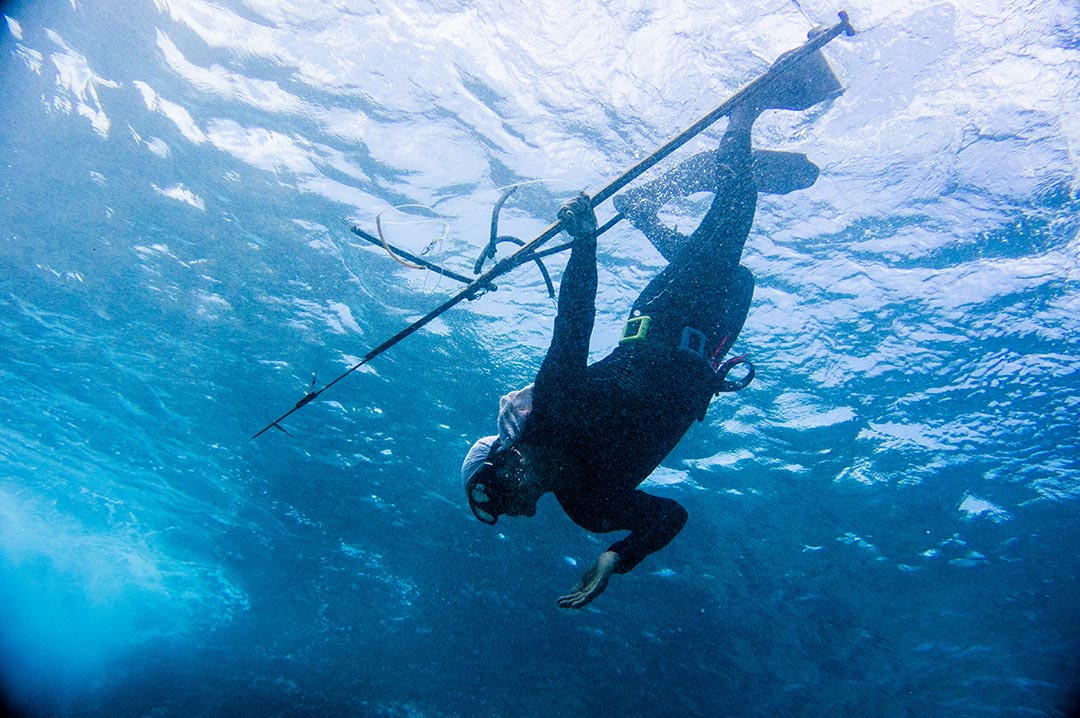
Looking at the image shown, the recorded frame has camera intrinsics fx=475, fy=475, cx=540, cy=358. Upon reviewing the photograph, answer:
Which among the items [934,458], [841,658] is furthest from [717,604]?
[934,458]

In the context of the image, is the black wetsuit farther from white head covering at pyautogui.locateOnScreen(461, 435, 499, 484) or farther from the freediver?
white head covering at pyautogui.locateOnScreen(461, 435, 499, 484)

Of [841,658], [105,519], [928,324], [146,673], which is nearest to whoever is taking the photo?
[928,324]

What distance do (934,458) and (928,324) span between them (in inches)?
173

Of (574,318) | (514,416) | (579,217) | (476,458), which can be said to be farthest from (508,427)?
(579,217)

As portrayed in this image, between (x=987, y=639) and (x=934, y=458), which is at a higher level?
(x=934, y=458)

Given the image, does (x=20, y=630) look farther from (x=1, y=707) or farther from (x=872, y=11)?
(x=872, y=11)

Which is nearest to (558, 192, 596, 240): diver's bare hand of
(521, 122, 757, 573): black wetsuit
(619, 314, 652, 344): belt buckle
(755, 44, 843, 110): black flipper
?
(521, 122, 757, 573): black wetsuit

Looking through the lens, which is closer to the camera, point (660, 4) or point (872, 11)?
point (872, 11)

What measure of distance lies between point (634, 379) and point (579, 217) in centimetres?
139

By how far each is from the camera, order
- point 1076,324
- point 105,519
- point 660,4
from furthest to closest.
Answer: point 105,519 → point 1076,324 → point 660,4

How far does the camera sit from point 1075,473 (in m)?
10.5

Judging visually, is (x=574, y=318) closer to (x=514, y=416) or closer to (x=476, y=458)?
(x=514, y=416)

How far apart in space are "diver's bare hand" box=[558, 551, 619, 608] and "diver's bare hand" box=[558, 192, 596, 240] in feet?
7.72

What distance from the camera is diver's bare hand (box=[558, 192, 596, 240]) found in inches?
132
